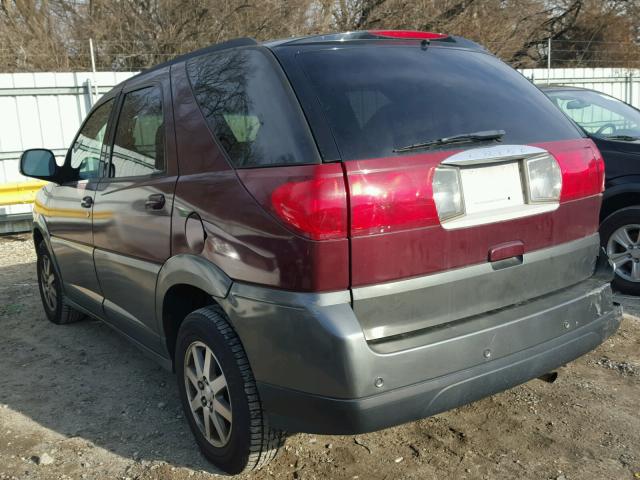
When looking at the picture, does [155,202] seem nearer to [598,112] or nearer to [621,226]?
[621,226]

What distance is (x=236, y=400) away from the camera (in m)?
2.47

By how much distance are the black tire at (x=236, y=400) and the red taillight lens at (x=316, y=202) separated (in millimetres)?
637

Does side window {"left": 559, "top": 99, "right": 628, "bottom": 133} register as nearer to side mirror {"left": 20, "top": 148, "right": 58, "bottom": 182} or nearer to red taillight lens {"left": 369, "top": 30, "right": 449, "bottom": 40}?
red taillight lens {"left": 369, "top": 30, "right": 449, "bottom": 40}

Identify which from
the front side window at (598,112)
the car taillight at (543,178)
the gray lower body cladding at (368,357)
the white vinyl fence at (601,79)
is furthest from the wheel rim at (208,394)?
the white vinyl fence at (601,79)

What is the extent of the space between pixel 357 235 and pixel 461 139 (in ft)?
1.95

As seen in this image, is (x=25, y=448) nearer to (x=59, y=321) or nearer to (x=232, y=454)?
(x=232, y=454)

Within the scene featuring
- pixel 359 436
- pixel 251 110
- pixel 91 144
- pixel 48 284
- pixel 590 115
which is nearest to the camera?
pixel 251 110

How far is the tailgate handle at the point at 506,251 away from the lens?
237cm

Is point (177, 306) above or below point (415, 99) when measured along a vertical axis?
below

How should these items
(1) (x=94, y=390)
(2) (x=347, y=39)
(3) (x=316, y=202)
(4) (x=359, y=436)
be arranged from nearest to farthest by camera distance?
(3) (x=316, y=202) → (2) (x=347, y=39) → (4) (x=359, y=436) → (1) (x=94, y=390)

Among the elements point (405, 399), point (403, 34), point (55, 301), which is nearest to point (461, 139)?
point (403, 34)

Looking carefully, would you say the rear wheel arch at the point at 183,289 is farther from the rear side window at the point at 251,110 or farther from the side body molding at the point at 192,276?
the rear side window at the point at 251,110

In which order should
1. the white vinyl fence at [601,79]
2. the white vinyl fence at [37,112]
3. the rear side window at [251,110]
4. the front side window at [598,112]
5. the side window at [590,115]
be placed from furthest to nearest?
1. the white vinyl fence at [601,79]
2. the white vinyl fence at [37,112]
3. the side window at [590,115]
4. the front side window at [598,112]
5. the rear side window at [251,110]

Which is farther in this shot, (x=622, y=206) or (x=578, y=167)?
(x=622, y=206)
